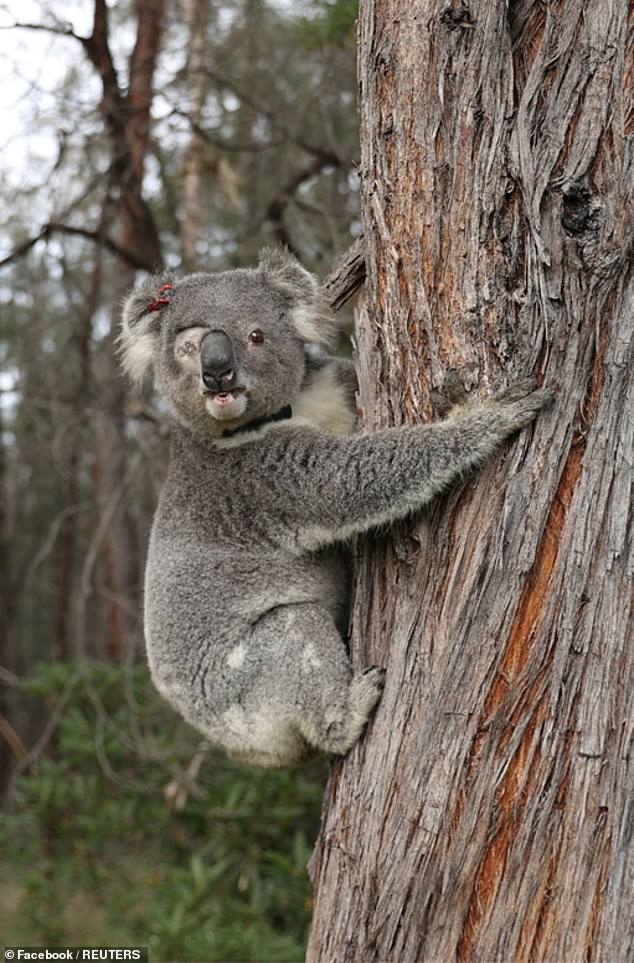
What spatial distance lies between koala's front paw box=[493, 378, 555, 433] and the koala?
39cm

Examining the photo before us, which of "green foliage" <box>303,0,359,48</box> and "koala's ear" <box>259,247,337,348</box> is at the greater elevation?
"green foliage" <box>303,0,359,48</box>

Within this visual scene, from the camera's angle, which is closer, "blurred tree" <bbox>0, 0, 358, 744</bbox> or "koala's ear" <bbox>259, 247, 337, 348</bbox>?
"koala's ear" <bbox>259, 247, 337, 348</bbox>

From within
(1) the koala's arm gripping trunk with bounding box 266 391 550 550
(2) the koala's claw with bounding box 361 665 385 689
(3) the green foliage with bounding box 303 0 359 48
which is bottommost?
(2) the koala's claw with bounding box 361 665 385 689

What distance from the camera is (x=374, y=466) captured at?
2.80 metres

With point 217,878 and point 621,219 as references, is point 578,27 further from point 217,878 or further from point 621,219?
point 217,878

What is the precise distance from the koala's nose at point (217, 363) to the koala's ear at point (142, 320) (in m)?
0.49

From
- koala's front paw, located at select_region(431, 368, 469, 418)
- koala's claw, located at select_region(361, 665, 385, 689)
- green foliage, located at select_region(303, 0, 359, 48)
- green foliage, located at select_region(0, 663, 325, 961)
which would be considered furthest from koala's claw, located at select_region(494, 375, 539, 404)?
green foliage, located at select_region(0, 663, 325, 961)

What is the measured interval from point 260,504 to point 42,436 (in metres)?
4.11

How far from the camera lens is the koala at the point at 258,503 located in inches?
116

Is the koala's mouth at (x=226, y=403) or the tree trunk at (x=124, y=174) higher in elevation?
the tree trunk at (x=124, y=174)

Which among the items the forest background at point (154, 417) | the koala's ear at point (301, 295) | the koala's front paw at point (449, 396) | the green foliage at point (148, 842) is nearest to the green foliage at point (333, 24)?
the forest background at point (154, 417)

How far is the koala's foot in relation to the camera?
8.66ft

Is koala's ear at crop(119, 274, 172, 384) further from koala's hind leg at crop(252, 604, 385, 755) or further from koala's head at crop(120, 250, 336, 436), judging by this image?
koala's hind leg at crop(252, 604, 385, 755)

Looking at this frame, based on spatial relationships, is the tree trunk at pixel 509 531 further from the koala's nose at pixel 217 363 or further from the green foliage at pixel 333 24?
the green foliage at pixel 333 24
